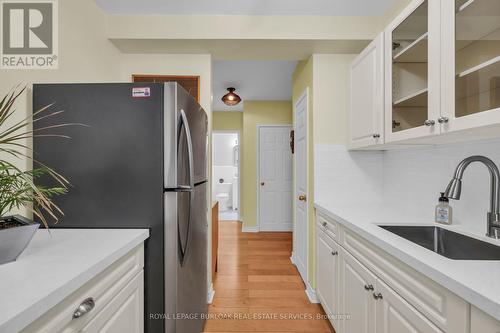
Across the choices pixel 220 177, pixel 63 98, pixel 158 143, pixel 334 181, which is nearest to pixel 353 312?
pixel 334 181

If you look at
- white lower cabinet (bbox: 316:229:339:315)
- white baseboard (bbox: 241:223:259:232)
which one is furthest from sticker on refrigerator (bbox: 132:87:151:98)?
white baseboard (bbox: 241:223:259:232)

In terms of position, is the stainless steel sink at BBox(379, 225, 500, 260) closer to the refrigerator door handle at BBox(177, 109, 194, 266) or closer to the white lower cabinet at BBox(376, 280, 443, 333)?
the white lower cabinet at BBox(376, 280, 443, 333)

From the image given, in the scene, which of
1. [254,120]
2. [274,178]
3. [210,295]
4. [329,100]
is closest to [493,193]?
[329,100]

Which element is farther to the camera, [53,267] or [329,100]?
[329,100]

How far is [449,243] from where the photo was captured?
1.31 metres

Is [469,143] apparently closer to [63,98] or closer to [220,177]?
[63,98]

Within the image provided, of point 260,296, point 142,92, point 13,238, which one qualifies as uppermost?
point 142,92

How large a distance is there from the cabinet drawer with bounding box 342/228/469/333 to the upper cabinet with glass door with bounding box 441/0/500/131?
25.7 inches

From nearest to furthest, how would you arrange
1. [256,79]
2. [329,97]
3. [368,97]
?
[368,97], [329,97], [256,79]

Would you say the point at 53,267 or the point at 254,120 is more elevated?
the point at 254,120

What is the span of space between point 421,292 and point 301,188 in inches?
76.2

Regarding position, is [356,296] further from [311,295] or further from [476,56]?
[476,56]

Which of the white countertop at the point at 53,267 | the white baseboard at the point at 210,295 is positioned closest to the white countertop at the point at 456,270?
the white countertop at the point at 53,267

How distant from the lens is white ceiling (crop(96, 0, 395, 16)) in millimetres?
1967
